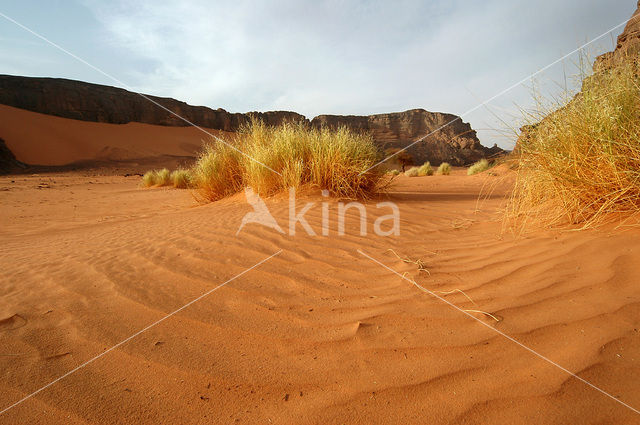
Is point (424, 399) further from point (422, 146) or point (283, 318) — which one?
point (422, 146)

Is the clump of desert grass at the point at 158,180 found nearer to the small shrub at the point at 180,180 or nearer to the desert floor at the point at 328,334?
the small shrub at the point at 180,180

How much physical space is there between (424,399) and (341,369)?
307 millimetres

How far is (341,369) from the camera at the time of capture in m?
1.20

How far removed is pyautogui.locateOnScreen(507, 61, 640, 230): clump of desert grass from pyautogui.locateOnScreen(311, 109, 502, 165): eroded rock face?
110 ft

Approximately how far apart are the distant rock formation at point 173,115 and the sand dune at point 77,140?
1161 mm

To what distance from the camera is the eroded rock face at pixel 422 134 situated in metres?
36.1

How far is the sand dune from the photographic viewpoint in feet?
64.2

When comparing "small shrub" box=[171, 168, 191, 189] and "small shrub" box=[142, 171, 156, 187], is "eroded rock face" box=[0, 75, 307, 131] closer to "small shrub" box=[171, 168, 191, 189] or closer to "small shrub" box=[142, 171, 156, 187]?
"small shrub" box=[142, 171, 156, 187]

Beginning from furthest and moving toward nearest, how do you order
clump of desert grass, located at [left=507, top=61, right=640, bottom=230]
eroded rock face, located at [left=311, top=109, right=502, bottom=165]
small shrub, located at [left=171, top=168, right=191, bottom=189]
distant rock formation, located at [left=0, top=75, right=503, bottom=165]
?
1. eroded rock face, located at [left=311, top=109, right=502, bottom=165]
2. distant rock formation, located at [left=0, top=75, right=503, bottom=165]
3. small shrub, located at [left=171, top=168, right=191, bottom=189]
4. clump of desert grass, located at [left=507, top=61, right=640, bottom=230]

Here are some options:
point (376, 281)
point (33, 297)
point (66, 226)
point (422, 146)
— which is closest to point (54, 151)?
point (66, 226)

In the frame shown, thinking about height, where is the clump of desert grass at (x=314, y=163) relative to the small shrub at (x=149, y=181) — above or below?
above

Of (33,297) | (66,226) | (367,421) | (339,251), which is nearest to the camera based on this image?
(367,421)

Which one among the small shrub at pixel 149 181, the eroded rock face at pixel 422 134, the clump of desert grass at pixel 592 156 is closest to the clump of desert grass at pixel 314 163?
the clump of desert grass at pixel 592 156

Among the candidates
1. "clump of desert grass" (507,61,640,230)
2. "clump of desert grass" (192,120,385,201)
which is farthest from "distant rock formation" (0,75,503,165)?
"clump of desert grass" (507,61,640,230)
